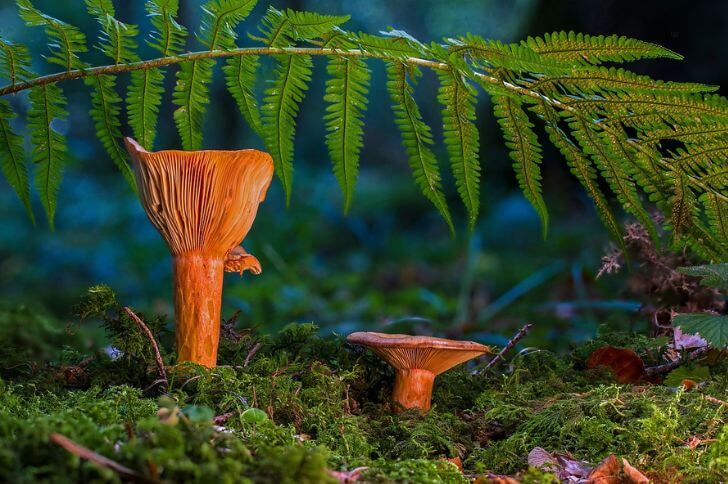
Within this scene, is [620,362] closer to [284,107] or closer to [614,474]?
[614,474]

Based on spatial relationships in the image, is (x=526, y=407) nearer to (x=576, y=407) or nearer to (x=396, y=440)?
(x=576, y=407)

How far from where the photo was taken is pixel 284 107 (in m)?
2.52

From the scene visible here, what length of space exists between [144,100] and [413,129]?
1.08 meters

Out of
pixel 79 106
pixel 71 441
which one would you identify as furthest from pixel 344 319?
pixel 79 106

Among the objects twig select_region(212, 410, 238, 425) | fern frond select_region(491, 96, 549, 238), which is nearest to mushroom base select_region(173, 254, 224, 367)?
twig select_region(212, 410, 238, 425)

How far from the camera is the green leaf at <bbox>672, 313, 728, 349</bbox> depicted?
2.15m

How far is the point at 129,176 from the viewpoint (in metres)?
2.61

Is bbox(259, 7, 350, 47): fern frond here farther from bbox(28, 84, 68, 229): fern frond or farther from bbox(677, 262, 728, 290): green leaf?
bbox(677, 262, 728, 290): green leaf

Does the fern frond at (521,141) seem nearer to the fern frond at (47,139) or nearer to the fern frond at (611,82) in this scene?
the fern frond at (611,82)

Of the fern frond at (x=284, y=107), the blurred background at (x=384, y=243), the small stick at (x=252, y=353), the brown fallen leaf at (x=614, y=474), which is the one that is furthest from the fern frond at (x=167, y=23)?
the brown fallen leaf at (x=614, y=474)

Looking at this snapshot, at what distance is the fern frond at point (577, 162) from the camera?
2.46 meters

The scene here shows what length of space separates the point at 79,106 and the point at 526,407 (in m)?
15.9

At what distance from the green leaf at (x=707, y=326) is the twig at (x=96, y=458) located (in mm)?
1857

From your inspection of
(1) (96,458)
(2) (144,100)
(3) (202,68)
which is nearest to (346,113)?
(3) (202,68)
